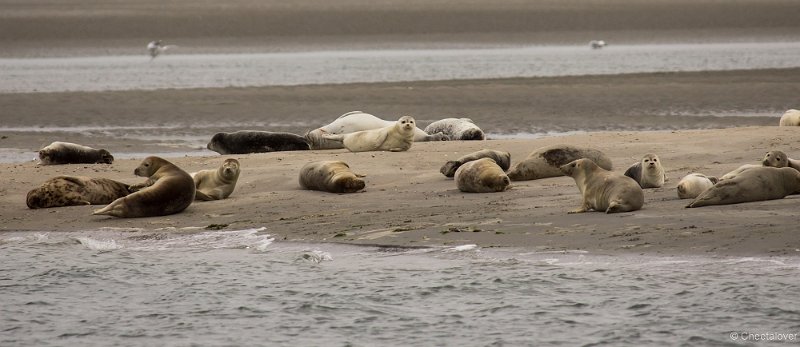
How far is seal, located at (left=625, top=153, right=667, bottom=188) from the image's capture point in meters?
9.37

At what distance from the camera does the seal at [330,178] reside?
10172 millimetres

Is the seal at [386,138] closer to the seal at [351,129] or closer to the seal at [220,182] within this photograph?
the seal at [351,129]

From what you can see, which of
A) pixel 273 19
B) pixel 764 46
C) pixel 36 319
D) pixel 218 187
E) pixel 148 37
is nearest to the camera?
pixel 36 319

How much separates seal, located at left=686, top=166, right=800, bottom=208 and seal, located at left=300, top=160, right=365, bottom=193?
2.86m

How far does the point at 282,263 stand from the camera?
7.95 m

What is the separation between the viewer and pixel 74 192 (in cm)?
1022

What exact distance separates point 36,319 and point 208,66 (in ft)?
86.9

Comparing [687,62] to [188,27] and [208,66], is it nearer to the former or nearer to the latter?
[208,66]

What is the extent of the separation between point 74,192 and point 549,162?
3.82m

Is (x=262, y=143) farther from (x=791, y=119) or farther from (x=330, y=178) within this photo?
(x=791, y=119)

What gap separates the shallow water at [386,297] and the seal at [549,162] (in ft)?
7.78

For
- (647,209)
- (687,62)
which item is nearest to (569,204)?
(647,209)

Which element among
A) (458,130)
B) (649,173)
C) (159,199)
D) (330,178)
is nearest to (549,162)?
(649,173)

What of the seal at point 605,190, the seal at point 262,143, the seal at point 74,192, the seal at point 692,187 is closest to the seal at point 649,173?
the seal at point 692,187
